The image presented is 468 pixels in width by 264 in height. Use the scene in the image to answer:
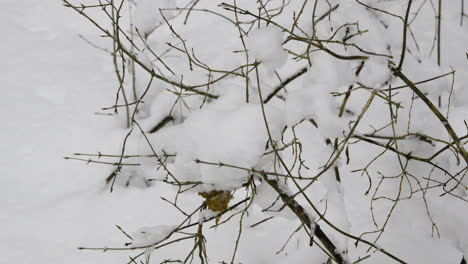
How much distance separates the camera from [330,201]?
4.55 ft

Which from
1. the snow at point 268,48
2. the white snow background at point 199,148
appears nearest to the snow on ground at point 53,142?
the white snow background at point 199,148

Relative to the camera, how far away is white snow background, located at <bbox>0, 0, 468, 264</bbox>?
1.21 meters

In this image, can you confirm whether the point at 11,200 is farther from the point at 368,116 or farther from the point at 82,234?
the point at 368,116

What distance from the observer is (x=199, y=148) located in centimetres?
122

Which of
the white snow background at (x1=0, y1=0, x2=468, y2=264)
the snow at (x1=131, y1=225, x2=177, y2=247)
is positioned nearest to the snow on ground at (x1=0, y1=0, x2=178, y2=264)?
the white snow background at (x1=0, y1=0, x2=468, y2=264)

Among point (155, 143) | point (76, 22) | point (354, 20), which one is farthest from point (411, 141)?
point (76, 22)

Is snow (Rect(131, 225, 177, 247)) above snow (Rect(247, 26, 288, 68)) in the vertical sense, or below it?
below

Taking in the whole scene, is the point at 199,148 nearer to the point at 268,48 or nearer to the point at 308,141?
the point at 268,48

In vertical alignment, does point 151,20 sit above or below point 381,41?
above

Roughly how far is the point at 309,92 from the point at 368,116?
3.31 feet

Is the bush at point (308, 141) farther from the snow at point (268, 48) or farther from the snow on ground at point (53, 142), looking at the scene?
the snow on ground at point (53, 142)

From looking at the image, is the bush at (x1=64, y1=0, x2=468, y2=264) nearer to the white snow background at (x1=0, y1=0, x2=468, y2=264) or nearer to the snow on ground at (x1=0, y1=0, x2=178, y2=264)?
the white snow background at (x1=0, y1=0, x2=468, y2=264)

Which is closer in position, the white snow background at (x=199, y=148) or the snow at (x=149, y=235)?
the white snow background at (x=199, y=148)

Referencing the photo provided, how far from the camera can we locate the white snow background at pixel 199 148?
1.21 meters
